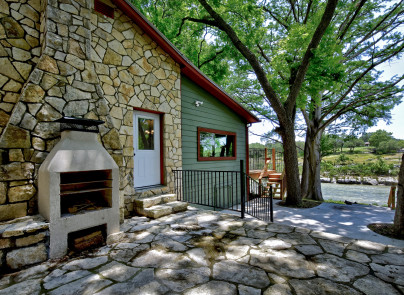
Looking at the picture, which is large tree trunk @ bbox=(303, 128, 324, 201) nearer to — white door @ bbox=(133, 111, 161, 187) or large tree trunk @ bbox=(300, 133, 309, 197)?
large tree trunk @ bbox=(300, 133, 309, 197)

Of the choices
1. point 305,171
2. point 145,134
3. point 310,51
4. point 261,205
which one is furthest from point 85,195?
point 305,171

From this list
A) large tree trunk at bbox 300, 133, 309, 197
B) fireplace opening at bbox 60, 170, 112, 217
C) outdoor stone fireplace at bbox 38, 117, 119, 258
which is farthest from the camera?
large tree trunk at bbox 300, 133, 309, 197

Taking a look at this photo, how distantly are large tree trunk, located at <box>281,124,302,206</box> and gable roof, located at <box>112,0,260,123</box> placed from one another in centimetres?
189

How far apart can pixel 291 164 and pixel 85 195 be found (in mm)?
6224

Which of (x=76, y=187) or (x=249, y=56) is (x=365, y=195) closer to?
(x=249, y=56)

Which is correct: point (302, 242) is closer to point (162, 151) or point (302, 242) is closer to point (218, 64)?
point (162, 151)

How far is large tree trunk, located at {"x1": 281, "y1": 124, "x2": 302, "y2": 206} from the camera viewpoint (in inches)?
275

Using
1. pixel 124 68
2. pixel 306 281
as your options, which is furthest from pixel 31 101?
pixel 306 281

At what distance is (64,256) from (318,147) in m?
9.85

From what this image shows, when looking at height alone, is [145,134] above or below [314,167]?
above

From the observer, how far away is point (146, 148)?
16.2 feet

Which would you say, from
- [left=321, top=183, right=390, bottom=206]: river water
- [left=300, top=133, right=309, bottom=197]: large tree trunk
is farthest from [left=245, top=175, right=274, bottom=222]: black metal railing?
[left=321, top=183, right=390, bottom=206]: river water

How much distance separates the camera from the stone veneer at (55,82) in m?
2.71

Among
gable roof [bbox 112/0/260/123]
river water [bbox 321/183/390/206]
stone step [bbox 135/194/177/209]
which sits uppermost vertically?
gable roof [bbox 112/0/260/123]
